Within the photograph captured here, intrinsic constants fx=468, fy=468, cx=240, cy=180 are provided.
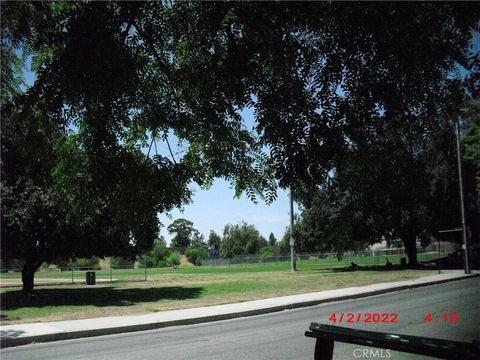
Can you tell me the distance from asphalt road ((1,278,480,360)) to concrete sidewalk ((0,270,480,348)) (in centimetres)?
53

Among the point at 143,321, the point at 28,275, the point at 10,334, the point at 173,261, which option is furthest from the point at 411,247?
the point at 173,261

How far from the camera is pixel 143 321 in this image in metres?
13.5

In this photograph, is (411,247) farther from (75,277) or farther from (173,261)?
(173,261)

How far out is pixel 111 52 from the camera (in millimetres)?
3178

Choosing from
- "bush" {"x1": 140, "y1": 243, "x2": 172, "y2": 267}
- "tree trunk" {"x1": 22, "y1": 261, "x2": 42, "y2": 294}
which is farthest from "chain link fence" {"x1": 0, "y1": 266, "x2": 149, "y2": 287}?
"tree trunk" {"x1": 22, "y1": 261, "x2": 42, "y2": 294}

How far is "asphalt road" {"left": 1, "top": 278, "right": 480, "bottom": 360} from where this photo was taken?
8.73 m

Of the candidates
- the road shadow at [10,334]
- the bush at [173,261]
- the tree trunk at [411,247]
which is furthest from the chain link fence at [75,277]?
the road shadow at [10,334]

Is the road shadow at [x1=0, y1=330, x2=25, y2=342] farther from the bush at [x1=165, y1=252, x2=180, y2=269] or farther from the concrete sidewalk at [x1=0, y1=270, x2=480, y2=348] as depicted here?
the bush at [x1=165, y1=252, x2=180, y2=269]

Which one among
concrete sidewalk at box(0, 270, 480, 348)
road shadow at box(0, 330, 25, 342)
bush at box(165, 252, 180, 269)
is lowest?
bush at box(165, 252, 180, 269)

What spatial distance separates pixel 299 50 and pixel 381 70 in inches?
25.8

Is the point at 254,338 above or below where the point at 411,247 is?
below

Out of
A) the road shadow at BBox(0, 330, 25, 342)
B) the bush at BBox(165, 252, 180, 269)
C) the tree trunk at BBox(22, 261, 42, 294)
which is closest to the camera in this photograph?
the road shadow at BBox(0, 330, 25, 342)

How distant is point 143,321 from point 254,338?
441 cm

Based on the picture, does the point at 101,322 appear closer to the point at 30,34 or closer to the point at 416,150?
the point at 30,34
